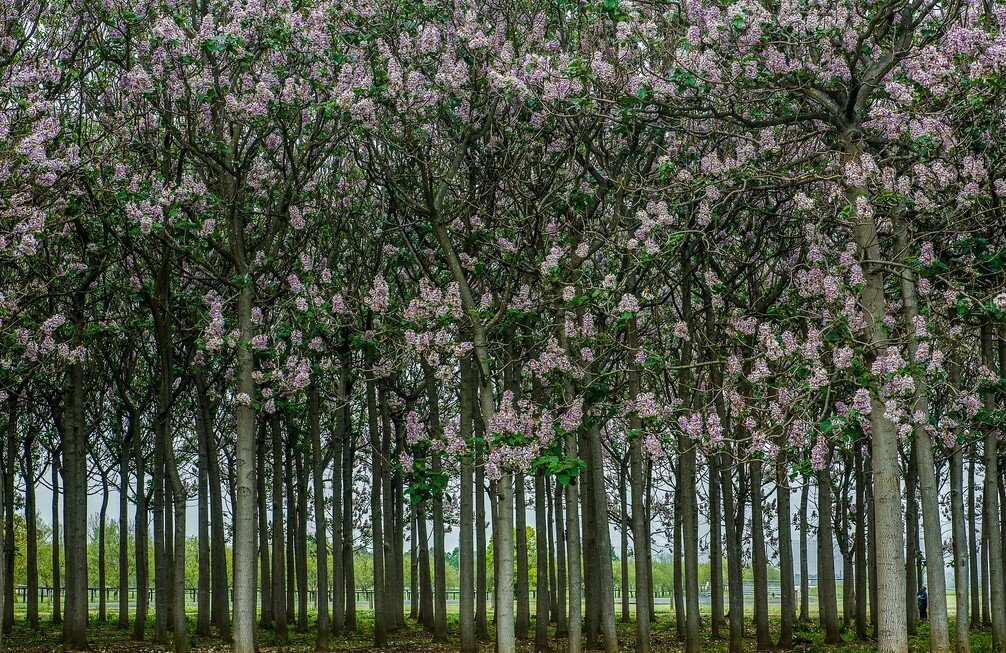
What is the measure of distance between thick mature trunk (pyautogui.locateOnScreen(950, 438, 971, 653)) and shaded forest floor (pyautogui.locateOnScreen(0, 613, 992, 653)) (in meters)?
→ 1.72

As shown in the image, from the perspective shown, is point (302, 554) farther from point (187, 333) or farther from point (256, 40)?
point (256, 40)

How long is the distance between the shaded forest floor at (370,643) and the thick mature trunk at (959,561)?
172 cm

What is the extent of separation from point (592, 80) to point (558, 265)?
2598 millimetres

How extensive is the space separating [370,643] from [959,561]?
476 inches

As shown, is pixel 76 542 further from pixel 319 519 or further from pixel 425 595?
pixel 425 595

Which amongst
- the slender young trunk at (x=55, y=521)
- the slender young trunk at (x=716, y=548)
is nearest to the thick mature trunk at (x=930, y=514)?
the slender young trunk at (x=716, y=548)

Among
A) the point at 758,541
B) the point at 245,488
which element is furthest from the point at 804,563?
the point at 245,488

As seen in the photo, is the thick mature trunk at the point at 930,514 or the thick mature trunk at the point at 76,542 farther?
the thick mature trunk at the point at 76,542

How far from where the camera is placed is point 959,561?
17.8m

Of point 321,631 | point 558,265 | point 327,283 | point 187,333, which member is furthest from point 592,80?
point 321,631

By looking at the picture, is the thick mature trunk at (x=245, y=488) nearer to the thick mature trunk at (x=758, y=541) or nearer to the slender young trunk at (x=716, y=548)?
the slender young trunk at (x=716, y=548)

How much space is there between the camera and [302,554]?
2714 centimetres

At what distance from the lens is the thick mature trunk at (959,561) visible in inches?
664

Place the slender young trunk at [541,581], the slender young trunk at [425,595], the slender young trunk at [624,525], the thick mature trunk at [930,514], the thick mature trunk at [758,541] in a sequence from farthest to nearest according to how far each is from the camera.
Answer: the slender young trunk at [624,525] < the slender young trunk at [425,595] < the thick mature trunk at [758,541] < the slender young trunk at [541,581] < the thick mature trunk at [930,514]
